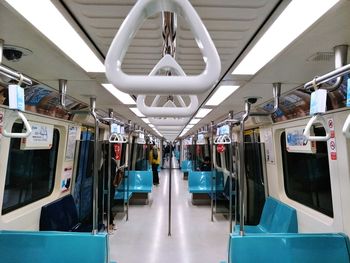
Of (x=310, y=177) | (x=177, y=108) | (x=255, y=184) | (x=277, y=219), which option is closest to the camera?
(x=177, y=108)

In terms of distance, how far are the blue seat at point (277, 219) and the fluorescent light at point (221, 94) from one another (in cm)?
181

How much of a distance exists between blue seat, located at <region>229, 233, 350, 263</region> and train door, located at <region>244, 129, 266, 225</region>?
112 inches

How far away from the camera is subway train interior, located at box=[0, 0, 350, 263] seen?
1048 millimetres

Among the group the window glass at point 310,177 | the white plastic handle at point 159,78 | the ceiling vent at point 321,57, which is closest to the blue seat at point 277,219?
the window glass at point 310,177

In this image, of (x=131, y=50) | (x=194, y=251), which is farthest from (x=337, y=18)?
(x=194, y=251)

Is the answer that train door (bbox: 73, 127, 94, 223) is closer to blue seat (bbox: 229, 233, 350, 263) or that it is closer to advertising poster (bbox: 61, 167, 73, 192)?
advertising poster (bbox: 61, 167, 73, 192)

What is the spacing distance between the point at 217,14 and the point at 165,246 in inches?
163

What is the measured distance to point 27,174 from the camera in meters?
3.63

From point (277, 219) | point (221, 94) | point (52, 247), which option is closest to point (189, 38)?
point (221, 94)

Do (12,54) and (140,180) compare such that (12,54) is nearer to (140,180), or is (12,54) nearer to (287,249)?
(287,249)

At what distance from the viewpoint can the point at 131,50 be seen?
160 cm

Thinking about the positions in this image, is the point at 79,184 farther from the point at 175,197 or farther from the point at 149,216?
the point at 175,197

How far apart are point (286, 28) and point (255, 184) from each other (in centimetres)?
461

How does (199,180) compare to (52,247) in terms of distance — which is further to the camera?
(199,180)
